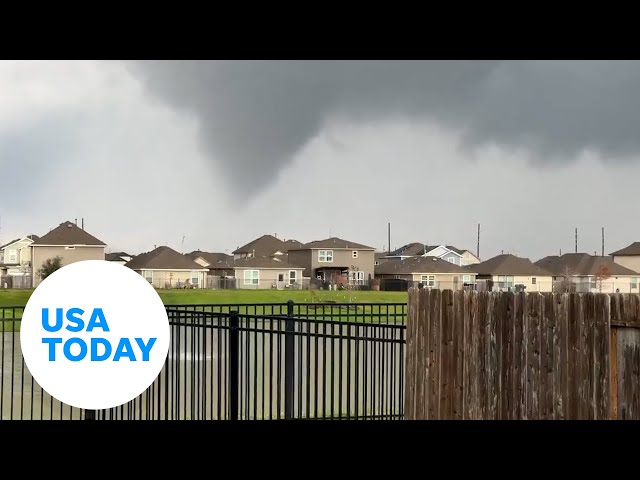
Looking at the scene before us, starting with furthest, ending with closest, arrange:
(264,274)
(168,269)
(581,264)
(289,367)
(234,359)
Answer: (581,264)
(264,274)
(168,269)
(289,367)
(234,359)

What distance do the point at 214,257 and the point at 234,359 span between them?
64995 mm

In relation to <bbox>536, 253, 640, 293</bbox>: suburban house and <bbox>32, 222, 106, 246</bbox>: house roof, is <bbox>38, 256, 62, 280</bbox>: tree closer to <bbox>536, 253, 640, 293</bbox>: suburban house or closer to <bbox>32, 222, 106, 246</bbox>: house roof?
<bbox>32, 222, 106, 246</bbox>: house roof

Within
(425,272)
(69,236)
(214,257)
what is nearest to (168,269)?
(69,236)

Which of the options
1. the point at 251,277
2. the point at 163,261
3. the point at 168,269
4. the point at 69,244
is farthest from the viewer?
the point at 251,277

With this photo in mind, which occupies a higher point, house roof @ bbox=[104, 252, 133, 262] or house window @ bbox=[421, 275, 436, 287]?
house roof @ bbox=[104, 252, 133, 262]

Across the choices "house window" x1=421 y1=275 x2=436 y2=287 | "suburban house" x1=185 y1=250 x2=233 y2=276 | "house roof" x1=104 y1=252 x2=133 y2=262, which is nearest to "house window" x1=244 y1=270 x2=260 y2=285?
"suburban house" x1=185 y1=250 x2=233 y2=276

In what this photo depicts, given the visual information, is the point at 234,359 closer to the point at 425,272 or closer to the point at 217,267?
the point at 425,272

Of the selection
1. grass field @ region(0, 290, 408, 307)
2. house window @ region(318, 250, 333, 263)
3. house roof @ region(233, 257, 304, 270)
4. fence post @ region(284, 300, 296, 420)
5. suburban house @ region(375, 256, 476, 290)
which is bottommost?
grass field @ region(0, 290, 408, 307)

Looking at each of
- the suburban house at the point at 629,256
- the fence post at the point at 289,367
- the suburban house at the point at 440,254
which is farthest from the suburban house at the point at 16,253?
the fence post at the point at 289,367

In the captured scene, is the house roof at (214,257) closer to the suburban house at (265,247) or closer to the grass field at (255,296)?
the suburban house at (265,247)

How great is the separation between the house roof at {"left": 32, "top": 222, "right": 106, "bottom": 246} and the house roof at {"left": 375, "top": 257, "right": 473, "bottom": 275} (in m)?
23.0

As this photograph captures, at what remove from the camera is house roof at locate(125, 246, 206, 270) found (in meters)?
59.2

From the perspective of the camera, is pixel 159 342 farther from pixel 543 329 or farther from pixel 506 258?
pixel 506 258

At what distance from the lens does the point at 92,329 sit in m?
7.87
